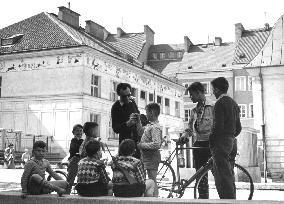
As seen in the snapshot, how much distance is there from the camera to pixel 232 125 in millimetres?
6559

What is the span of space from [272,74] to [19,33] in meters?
21.5

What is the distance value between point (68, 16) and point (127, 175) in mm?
33601

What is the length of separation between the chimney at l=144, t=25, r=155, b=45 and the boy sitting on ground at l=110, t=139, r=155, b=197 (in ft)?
179

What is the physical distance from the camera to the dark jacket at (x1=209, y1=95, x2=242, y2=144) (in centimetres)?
649

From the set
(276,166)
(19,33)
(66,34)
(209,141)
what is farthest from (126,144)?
(19,33)

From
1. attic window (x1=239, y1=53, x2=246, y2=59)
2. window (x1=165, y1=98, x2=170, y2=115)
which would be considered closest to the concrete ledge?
window (x1=165, y1=98, x2=170, y2=115)

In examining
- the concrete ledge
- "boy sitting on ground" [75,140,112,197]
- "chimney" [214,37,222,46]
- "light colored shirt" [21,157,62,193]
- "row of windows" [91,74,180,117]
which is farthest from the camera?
"chimney" [214,37,222,46]

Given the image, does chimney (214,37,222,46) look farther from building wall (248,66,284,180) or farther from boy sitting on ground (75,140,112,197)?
boy sitting on ground (75,140,112,197)

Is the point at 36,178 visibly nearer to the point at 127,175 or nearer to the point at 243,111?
the point at 127,175

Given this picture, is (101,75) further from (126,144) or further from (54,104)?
(126,144)

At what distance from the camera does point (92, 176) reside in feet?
19.4

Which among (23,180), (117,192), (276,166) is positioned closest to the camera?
(117,192)

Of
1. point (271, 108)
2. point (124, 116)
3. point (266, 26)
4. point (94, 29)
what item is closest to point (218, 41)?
point (266, 26)

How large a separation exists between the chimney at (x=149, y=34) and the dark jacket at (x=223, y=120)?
53918 mm
